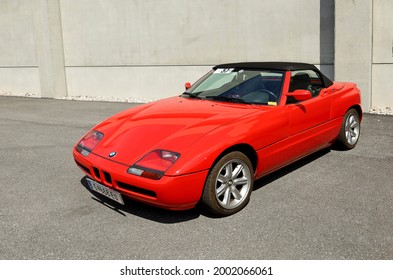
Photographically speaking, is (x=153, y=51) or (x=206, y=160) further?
(x=153, y=51)

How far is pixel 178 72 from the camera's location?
11633mm

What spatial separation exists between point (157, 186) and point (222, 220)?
74 centimetres

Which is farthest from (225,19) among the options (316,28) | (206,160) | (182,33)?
(206,160)

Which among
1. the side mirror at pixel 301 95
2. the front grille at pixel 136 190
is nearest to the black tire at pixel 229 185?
the front grille at pixel 136 190

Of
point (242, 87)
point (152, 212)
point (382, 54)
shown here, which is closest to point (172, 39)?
point (382, 54)

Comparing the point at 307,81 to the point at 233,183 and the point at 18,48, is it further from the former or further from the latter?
the point at 18,48

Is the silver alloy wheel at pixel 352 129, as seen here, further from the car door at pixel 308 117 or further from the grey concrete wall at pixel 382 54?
the grey concrete wall at pixel 382 54

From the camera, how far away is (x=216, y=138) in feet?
11.4

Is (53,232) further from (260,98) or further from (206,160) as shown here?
(260,98)

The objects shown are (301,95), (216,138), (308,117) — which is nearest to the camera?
(216,138)

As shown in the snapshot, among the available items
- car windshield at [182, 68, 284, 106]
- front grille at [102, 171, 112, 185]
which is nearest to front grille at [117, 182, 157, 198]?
front grille at [102, 171, 112, 185]

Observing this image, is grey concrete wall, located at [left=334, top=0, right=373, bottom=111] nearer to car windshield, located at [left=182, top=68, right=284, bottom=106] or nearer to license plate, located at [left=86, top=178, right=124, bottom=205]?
car windshield, located at [left=182, top=68, right=284, bottom=106]

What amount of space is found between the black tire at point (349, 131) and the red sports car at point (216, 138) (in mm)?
370

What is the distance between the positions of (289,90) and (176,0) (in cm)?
782
